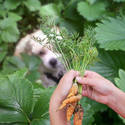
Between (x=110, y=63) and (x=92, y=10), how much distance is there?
502 millimetres

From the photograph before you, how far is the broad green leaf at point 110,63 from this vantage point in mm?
1225

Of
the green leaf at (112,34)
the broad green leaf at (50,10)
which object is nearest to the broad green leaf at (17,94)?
the green leaf at (112,34)

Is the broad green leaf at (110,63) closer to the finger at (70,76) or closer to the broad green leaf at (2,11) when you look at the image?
the finger at (70,76)

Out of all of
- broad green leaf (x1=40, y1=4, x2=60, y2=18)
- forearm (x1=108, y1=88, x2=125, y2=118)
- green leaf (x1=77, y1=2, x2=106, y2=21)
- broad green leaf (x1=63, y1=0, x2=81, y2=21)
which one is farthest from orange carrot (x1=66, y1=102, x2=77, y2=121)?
broad green leaf (x1=40, y1=4, x2=60, y2=18)

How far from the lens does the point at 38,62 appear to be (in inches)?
66.2

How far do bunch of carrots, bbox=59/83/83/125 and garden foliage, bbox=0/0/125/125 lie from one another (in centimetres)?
17

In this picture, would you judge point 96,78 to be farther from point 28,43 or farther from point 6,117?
point 28,43

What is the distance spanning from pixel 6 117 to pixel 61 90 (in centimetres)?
25

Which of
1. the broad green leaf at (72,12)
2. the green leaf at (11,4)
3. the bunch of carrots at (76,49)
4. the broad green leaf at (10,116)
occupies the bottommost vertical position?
the broad green leaf at (10,116)

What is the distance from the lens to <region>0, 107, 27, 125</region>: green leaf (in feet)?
2.45

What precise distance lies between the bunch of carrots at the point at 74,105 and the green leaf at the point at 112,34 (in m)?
0.48

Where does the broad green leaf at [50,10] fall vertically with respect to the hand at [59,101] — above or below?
above

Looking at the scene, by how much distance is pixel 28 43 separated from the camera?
1.84 meters

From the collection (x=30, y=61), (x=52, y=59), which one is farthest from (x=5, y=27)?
(x=52, y=59)
